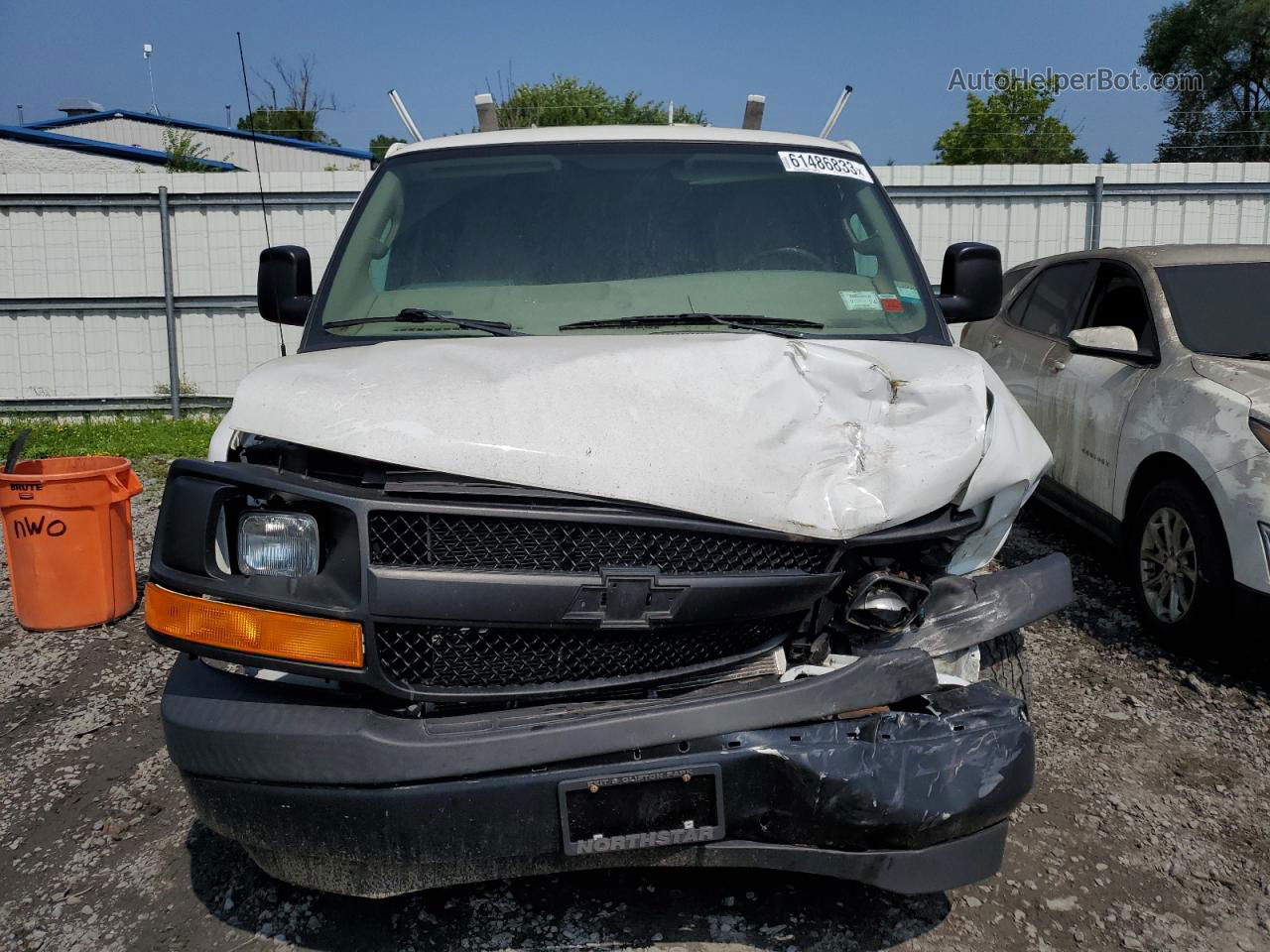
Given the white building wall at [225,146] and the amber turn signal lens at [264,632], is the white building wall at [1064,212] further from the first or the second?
the white building wall at [225,146]

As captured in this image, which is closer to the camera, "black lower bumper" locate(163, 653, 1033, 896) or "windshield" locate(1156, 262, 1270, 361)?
"black lower bumper" locate(163, 653, 1033, 896)

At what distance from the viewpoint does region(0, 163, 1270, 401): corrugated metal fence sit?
35.1 feet

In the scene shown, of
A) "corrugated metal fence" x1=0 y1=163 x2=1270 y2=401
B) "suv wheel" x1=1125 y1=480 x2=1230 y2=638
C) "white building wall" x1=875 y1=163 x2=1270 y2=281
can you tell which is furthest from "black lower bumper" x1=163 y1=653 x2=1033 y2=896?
"white building wall" x1=875 y1=163 x2=1270 y2=281

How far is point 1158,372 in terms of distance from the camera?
15.6 feet

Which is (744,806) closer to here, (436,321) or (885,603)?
(885,603)

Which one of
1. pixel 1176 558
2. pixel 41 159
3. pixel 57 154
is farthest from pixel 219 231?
pixel 41 159

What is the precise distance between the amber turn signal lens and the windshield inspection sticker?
1927 mm

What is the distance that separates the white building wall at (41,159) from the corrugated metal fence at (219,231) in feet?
46.7

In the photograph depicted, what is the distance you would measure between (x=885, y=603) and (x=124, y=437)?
931cm

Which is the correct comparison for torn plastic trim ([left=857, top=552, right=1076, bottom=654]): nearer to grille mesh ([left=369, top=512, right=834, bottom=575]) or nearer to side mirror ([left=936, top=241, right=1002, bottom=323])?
grille mesh ([left=369, top=512, right=834, bottom=575])

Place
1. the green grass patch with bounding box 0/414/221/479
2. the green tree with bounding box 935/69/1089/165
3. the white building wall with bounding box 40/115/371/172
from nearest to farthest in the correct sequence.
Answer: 1. the green grass patch with bounding box 0/414/221/479
2. the white building wall with bounding box 40/115/371/172
3. the green tree with bounding box 935/69/1089/165

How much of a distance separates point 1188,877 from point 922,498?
4.94 ft

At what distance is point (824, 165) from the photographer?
3.75 metres

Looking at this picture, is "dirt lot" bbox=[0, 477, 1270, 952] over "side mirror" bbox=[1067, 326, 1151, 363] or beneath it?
beneath
